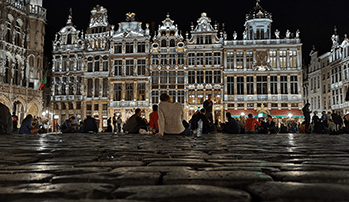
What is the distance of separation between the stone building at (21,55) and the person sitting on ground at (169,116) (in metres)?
24.9

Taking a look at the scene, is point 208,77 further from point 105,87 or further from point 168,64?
point 105,87

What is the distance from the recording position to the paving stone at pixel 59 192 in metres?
1.35

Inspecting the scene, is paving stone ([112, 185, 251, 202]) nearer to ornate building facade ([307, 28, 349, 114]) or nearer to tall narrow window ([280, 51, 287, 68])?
tall narrow window ([280, 51, 287, 68])

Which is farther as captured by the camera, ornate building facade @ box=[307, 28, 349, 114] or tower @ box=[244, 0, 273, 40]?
ornate building facade @ box=[307, 28, 349, 114]

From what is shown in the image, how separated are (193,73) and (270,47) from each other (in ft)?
29.5

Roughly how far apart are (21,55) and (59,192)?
1335 inches

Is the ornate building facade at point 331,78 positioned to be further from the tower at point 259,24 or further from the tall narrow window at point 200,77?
the tall narrow window at point 200,77

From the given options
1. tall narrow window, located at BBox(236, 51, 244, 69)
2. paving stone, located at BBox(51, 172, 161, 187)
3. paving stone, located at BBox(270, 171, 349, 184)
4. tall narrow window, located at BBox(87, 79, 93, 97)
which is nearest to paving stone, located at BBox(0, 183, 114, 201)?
paving stone, located at BBox(51, 172, 161, 187)

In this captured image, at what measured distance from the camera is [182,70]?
37.8 metres

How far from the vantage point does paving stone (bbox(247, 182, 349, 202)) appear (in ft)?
4.19

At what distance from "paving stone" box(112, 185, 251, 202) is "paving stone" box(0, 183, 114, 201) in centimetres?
7

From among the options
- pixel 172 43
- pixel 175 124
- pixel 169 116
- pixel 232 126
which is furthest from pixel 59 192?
pixel 172 43

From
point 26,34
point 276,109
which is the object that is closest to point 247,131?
point 276,109

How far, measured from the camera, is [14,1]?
31297 mm
